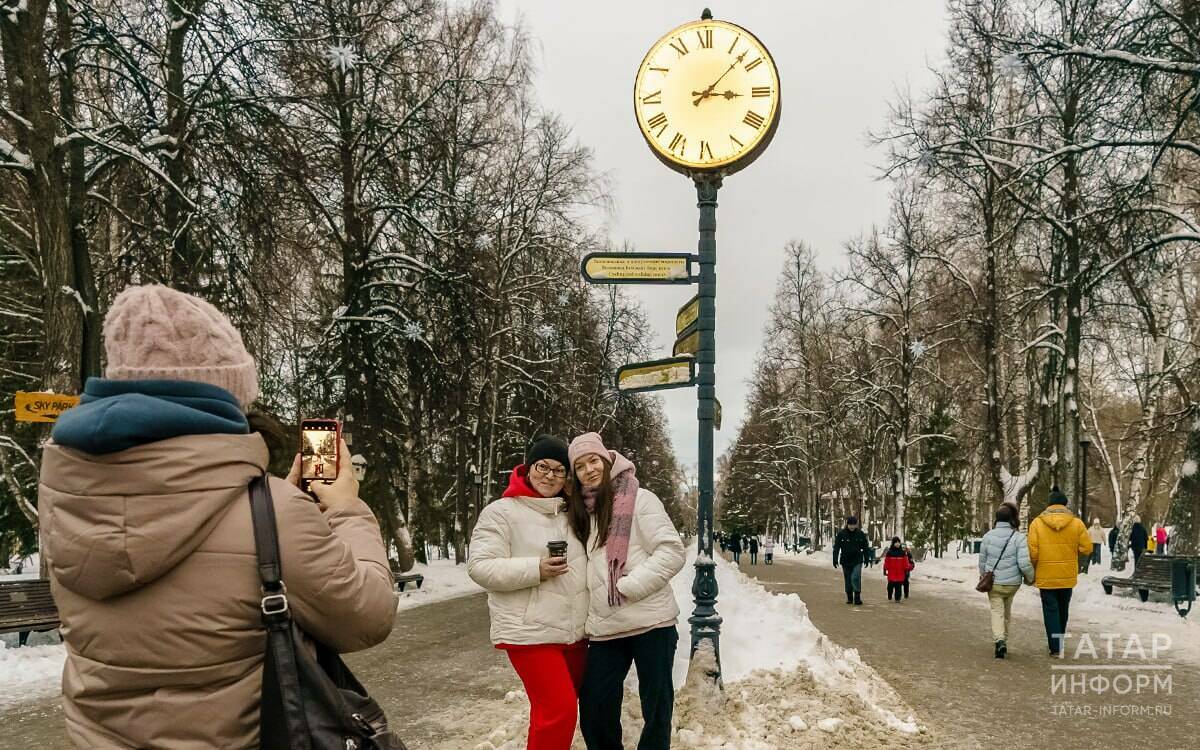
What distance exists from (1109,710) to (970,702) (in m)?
1.08

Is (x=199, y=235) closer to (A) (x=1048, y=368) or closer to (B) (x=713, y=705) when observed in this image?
(B) (x=713, y=705)

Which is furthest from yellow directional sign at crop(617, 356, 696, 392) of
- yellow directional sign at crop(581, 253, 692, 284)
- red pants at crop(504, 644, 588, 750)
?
red pants at crop(504, 644, 588, 750)

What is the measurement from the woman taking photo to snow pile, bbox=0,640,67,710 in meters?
5.87

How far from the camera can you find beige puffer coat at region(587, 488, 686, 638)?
14.3ft

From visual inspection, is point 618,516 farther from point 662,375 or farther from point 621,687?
point 662,375

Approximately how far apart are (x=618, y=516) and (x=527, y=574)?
595mm

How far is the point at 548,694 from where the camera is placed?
4.22m

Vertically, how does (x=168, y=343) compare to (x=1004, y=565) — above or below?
above

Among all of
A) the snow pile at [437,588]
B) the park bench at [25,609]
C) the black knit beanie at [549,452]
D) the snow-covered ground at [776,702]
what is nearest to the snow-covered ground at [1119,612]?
the snow-covered ground at [776,702]

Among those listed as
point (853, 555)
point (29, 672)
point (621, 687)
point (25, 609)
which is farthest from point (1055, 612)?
point (25, 609)

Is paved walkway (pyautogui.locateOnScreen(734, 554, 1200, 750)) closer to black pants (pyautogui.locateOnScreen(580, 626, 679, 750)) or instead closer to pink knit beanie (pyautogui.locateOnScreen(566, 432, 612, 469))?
black pants (pyautogui.locateOnScreen(580, 626, 679, 750))

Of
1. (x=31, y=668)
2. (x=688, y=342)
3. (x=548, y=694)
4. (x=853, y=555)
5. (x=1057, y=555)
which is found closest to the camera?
(x=548, y=694)

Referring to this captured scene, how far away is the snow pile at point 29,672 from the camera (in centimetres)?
796

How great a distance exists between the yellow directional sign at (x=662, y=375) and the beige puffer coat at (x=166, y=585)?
16.8 feet
